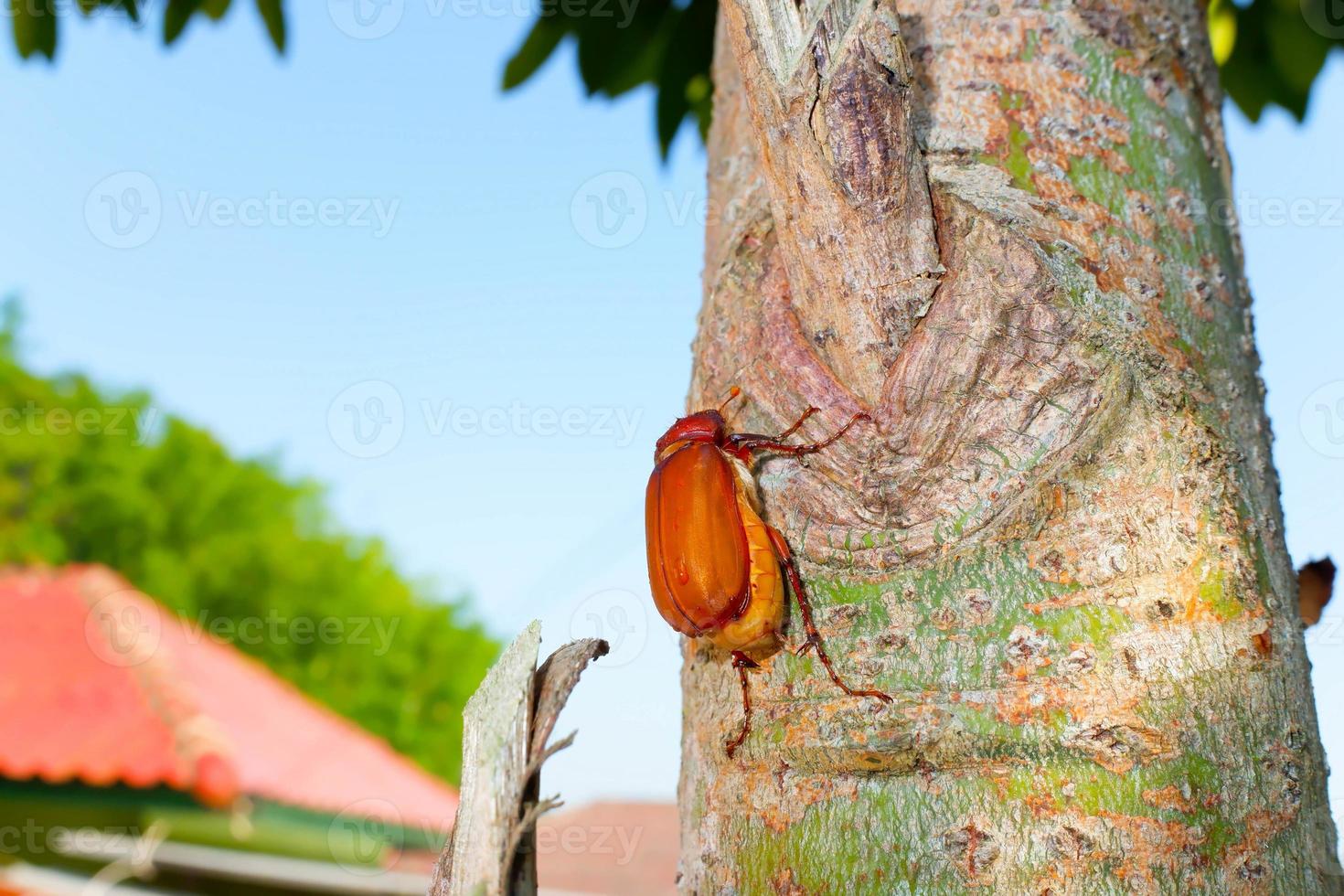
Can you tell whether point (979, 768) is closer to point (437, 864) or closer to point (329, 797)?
point (437, 864)

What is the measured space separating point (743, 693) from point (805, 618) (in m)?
0.13

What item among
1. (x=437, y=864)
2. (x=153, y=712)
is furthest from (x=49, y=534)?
(x=437, y=864)

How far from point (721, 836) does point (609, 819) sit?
13.8m

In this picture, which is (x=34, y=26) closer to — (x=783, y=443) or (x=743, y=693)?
(x=783, y=443)

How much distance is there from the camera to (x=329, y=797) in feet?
23.9

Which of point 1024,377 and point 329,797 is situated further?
point 329,797

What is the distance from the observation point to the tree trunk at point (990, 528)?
41.1 inches

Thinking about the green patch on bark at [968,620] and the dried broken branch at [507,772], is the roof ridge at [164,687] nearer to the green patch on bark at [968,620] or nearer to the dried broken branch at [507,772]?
the dried broken branch at [507,772]

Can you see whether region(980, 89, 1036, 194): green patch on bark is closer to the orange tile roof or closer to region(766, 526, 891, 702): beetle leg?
region(766, 526, 891, 702): beetle leg

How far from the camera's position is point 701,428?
1382 millimetres

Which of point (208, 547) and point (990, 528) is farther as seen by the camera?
point (208, 547)

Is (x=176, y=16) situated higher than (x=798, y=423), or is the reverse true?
(x=176, y=16)
